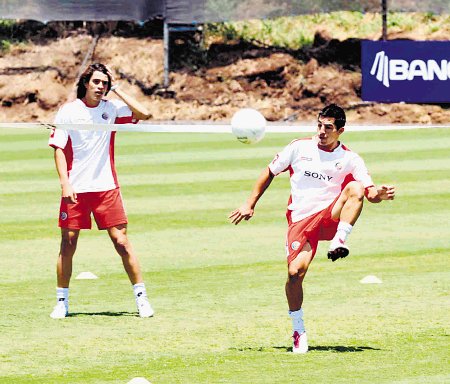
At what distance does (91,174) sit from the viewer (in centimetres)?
1052

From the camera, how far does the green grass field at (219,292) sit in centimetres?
877

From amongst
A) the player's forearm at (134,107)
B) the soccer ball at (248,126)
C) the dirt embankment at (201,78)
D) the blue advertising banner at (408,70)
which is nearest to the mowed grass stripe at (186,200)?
the player's forearm at (134,107)

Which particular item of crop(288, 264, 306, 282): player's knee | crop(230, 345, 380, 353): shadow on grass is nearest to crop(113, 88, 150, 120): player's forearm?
crop(288, 264, 306, 282): player's knee

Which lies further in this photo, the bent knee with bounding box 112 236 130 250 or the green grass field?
the bent knee with bounding box 112 236 130 250

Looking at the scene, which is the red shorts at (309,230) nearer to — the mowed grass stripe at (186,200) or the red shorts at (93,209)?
the red shorts at (93,209)

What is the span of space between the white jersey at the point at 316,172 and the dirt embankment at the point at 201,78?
20.5 metres

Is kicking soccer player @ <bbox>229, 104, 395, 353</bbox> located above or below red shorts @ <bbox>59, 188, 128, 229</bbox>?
above

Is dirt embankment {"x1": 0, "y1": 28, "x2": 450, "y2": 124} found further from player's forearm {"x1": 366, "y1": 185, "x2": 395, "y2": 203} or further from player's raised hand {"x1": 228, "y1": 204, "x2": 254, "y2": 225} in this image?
player's raised hand {"x1": 228, "y1": 204, "x2": 254, "y2": 225}

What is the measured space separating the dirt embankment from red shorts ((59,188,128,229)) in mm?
19622

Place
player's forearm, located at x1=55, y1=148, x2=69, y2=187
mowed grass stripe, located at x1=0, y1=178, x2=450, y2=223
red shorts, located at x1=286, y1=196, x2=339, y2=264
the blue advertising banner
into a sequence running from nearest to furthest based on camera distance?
red shorts, located at x1=286, y1=196, x2=339, y2=264, player's forearm, located at x1=55, y1=148, x2=69, y2=187, mowed grass stripe, located at x1=0, y1=178, x2=450, y2=223, the blue advertising banner

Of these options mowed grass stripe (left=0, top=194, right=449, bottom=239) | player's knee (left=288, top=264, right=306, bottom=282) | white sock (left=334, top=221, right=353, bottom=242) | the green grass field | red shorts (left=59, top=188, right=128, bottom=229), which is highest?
white sock (left=334, top=221, right=353, bottom=242)

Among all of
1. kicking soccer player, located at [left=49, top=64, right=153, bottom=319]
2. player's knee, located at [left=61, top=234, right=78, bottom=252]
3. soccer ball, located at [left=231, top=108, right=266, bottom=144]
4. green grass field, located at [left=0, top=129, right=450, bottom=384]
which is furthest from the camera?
player's knee, located at [left=61, top=234, right=78, bottom=252]

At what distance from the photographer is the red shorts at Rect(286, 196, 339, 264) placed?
9.30 meters

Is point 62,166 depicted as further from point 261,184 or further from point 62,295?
point 261,184
